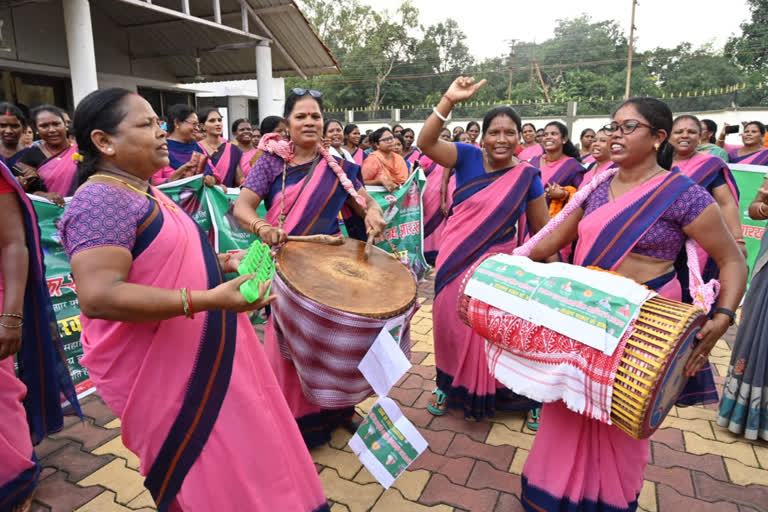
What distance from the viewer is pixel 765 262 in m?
3.03

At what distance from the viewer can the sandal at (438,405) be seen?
3.32 m

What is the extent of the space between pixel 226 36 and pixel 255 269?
11188 millimetres

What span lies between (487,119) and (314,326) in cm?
180

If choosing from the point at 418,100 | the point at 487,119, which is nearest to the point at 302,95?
the point at 487,119

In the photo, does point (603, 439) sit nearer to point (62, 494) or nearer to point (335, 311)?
point (335, 311)

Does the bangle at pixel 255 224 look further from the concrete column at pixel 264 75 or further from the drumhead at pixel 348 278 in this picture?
the concrete column at pixel 264 75

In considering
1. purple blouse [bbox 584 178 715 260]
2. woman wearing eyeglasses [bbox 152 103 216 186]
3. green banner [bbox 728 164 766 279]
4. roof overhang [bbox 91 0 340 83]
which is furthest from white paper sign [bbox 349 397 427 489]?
roof overhang [bbox 91 0 340 83]

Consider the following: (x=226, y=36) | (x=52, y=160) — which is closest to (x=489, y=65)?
(x=226, y=36)

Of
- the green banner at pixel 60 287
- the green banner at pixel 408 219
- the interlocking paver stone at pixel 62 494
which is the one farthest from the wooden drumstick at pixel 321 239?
the green banner at pixel 408 219

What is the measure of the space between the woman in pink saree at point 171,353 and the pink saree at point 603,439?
116 centimetres

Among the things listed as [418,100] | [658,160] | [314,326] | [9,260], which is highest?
[418,100]

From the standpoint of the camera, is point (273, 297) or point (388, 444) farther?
point (388, 444)

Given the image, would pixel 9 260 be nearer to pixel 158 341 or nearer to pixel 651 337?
pixel 158 341

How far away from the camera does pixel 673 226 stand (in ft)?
6.75
